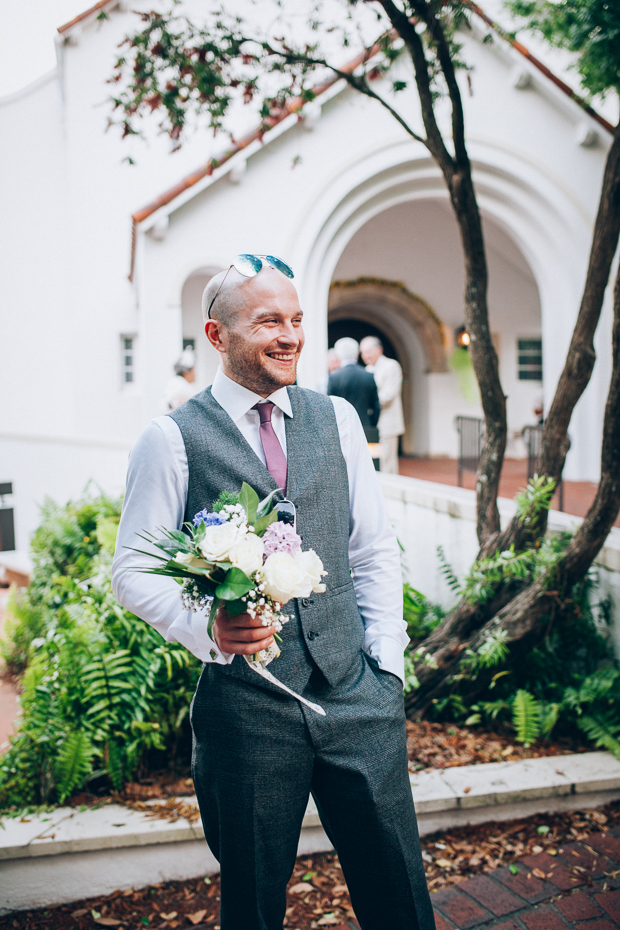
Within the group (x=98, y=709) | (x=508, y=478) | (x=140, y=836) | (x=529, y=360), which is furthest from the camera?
(x=529, y=360)

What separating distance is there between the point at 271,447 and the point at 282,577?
54 centimetres

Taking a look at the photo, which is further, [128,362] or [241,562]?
[128,362]

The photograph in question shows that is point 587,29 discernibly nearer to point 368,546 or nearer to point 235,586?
point 368,546

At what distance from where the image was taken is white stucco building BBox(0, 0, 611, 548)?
10.6 meters

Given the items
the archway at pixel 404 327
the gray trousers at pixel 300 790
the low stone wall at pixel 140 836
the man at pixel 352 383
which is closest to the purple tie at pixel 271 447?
the gray trousers at pixel 300 790

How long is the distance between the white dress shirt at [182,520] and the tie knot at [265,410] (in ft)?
0.05

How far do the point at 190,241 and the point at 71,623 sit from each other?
7888 millimetres

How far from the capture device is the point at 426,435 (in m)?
14.6

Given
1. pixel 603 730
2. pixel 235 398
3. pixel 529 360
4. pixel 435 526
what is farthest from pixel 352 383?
pixel 529 360

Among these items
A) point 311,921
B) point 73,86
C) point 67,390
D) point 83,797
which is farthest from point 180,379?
point 73,86

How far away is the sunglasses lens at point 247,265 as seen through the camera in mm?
1877

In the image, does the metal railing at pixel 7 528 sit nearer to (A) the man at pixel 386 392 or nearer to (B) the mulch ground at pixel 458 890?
(A) the man at pixel 386 392

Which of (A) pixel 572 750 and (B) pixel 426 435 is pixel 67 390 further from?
(A) pixel 572 750

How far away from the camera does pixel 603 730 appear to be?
367 centimetres
